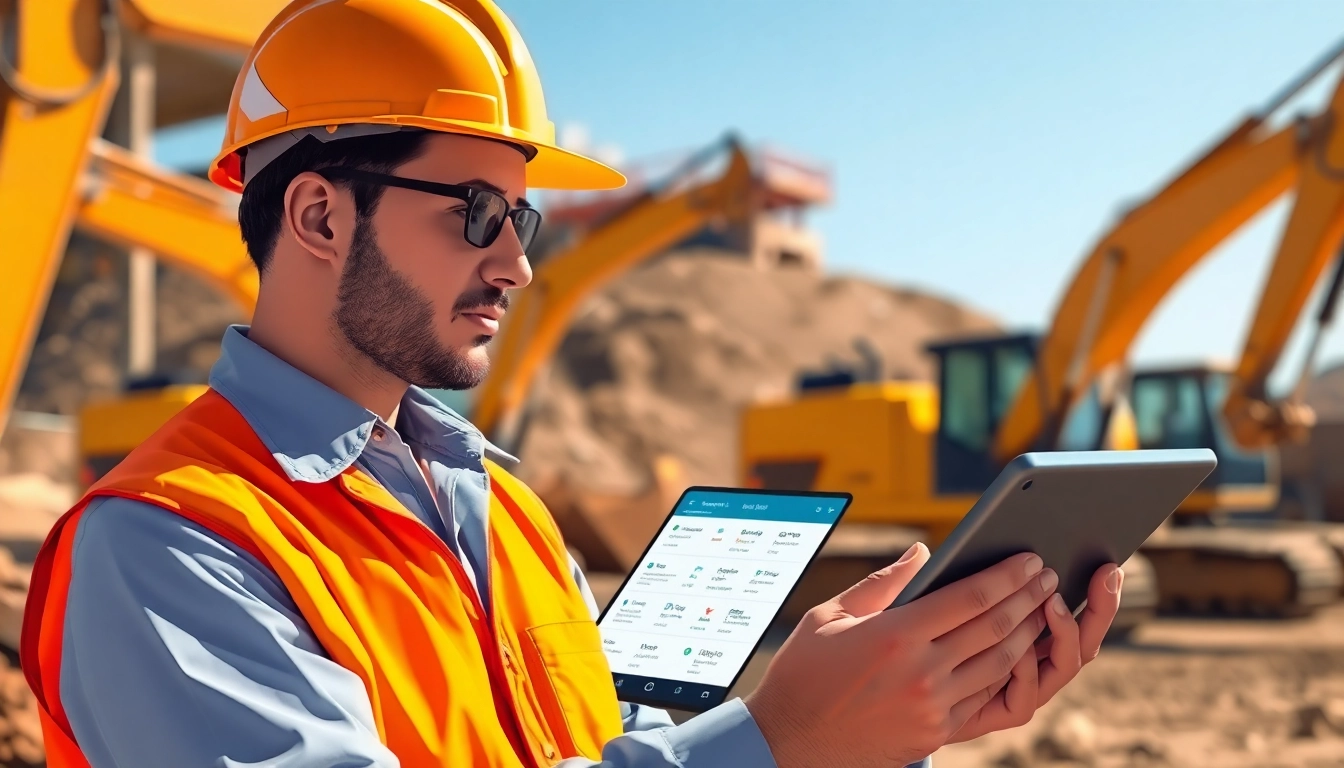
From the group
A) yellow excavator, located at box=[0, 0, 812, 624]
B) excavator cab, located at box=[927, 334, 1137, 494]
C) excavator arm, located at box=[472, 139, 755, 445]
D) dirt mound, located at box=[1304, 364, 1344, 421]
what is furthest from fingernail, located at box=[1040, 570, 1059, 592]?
dirt mound, located at box=[1304, 364, 1344, 421]

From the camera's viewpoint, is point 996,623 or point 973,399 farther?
point 973,399

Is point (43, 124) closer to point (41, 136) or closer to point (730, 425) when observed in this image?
point (41, 136)

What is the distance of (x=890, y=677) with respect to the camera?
1152mm

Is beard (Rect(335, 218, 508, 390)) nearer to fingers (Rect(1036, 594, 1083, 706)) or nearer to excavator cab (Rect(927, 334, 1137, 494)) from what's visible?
fingers (Rect(1036, 594, 1083, 706))

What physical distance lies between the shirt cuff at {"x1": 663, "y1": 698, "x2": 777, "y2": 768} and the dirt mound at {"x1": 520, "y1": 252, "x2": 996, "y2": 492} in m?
28.2

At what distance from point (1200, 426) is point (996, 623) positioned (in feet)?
46.1

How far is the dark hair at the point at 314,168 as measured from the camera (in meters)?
1.44

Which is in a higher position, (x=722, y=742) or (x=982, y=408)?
(x=722, y=742)

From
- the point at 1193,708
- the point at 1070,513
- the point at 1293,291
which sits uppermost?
the point at 1070,513

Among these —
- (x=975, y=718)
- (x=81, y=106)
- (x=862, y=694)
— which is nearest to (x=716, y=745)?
(x=862, y=694)

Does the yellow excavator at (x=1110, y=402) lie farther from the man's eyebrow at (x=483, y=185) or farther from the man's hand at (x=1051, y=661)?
the man's eyebrow at (x=483, y=185)

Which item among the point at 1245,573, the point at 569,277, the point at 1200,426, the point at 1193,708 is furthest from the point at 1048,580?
the point at 1200,426

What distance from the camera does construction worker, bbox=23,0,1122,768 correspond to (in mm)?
1129

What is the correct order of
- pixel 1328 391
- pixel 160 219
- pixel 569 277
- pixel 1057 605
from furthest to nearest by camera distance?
pixel 1328 391
pixel 569 277
pixel 160 219
pixel 1057 605
